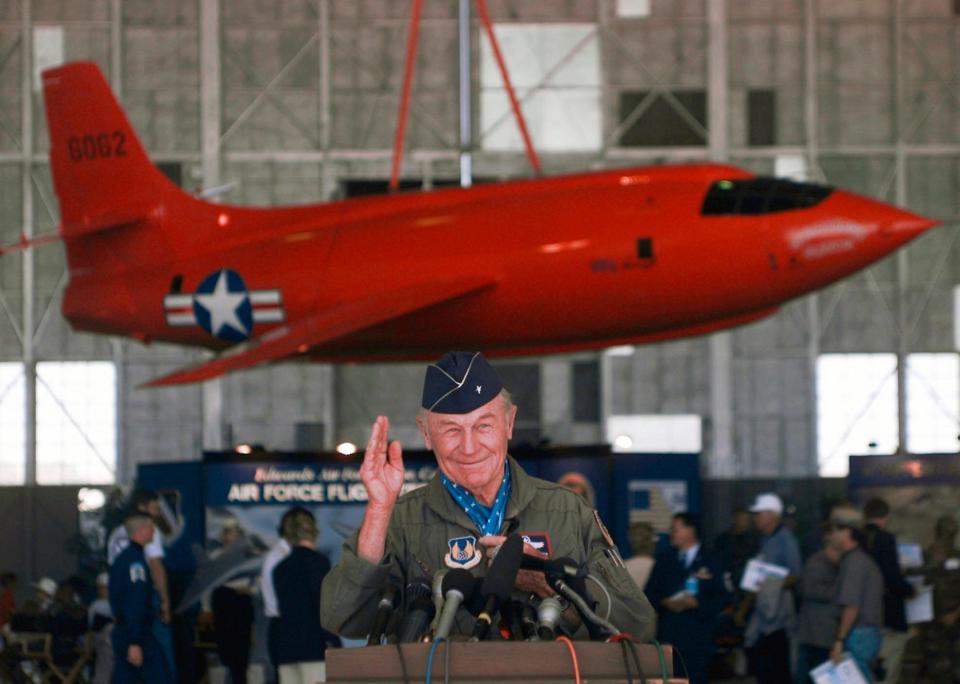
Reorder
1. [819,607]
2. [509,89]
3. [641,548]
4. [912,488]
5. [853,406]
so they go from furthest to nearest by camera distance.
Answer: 1. [853,406]
2. [509,89]
3. [912,488]
4. [819,607]
5. [641,548]

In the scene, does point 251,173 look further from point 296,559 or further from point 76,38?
point 296,559

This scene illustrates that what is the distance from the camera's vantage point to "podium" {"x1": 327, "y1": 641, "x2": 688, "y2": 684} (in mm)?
3037

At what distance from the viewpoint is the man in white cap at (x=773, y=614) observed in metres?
11.6

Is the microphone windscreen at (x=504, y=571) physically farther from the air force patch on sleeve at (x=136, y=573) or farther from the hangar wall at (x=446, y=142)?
the hangar wall at (x=446, y=142)

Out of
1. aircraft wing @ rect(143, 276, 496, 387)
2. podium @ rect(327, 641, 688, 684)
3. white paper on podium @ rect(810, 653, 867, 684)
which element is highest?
aircraft wing @ rect(143, 276, 496, 387)

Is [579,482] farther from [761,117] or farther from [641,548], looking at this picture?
[761,117]

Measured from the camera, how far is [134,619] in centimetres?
1012

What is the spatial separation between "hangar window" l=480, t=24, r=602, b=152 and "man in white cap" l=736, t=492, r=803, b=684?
13.4 m

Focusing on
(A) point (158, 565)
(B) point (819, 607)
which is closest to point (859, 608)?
(B) point (819, 607)

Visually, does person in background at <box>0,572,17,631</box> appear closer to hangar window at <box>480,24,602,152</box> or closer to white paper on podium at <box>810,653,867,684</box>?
white paper on podium at <box>810,653,867,684</box>

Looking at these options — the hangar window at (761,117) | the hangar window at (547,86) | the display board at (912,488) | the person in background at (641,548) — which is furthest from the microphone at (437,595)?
the hangar window at (761,117)

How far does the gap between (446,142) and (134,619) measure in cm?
1534

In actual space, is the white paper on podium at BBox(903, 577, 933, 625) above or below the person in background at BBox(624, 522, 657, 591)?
below

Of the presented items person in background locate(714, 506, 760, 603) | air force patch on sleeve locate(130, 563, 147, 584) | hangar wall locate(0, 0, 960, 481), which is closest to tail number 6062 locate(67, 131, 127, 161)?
air force patch on sleeve locate(130, 563, 147, 584)
